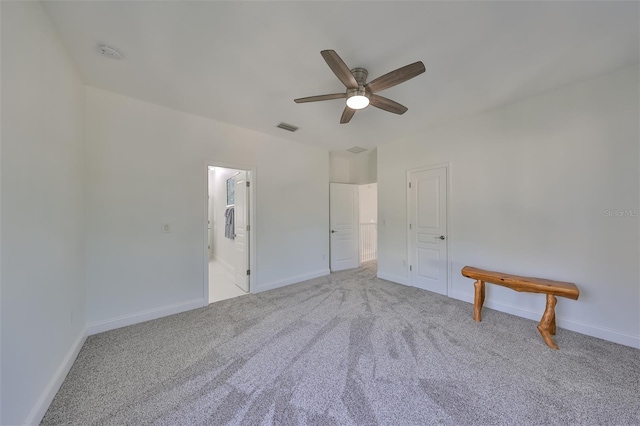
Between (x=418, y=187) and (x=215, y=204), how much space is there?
5.16m

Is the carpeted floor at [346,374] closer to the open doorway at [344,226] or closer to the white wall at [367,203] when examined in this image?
the open doorway at [344,226]

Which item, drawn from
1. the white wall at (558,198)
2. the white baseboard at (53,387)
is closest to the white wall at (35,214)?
the white baseboard at (53,387)

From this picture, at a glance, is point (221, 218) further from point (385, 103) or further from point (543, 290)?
point (543, 290)

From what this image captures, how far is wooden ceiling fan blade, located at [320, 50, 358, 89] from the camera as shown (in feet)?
5.21

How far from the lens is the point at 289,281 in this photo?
13.7ft

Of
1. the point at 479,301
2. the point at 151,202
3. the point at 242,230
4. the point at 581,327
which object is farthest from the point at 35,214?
the point at 581,327

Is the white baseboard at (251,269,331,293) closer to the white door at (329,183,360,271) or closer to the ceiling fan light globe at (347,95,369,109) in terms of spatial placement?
the white door at (329,183,360,271)

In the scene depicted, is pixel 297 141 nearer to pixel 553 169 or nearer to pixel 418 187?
pixel 418 187

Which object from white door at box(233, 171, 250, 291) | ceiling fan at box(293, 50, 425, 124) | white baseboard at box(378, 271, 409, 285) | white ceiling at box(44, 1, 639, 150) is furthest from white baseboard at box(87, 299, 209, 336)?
white baseboard at box(378, 271, 409, 285)

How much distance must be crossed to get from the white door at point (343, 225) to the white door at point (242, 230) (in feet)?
6.13

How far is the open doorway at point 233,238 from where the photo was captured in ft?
12.5

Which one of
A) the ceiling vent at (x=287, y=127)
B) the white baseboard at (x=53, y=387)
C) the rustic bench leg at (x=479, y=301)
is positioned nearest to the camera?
the white baseboard at (x=53, y=387)

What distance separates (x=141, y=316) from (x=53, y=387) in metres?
1.16

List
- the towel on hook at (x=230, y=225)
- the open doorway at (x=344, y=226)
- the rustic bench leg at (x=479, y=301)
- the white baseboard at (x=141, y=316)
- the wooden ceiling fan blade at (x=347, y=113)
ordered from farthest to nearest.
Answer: the open doorway at (x=344, y=226) < the towel on hook at (x=230, y=225) < the rustic bench leg at (x=479, y=301) < the white baseboard at (x=141, y=316) < the wooden ceiling fan blade at (x=347, y=113)
